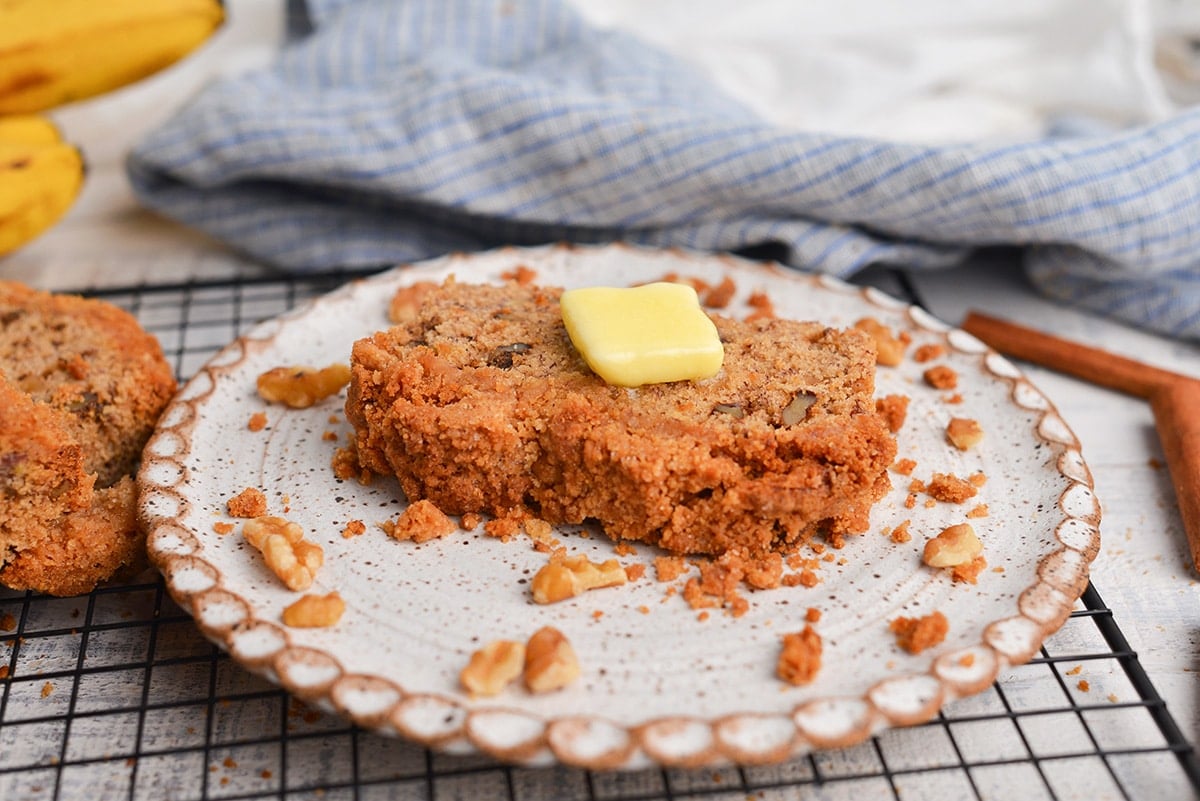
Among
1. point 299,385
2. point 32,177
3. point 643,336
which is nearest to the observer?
point 643,336

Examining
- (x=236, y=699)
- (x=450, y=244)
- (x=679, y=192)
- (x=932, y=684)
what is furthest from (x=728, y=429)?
(x=450, y=244)

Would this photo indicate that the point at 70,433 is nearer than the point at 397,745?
No

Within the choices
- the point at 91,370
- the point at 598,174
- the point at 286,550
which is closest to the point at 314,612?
the point at 286,550

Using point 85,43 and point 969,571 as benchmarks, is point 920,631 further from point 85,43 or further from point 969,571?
point 85,43

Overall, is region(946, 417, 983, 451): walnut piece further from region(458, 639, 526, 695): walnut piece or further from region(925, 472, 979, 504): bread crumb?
region(458, 639, 526, 695): walnut piece

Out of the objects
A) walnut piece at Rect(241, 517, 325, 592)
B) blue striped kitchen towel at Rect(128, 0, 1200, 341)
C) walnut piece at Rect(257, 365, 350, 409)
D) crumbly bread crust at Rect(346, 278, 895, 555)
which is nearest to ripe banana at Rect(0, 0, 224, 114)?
blue striped kitchen towel at Rect(128, 0, 1200, 341)

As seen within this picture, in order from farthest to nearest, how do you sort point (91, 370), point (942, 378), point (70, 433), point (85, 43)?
point (85, 43)
point (942, 378)
point (91, 370)
point (70, 433)
